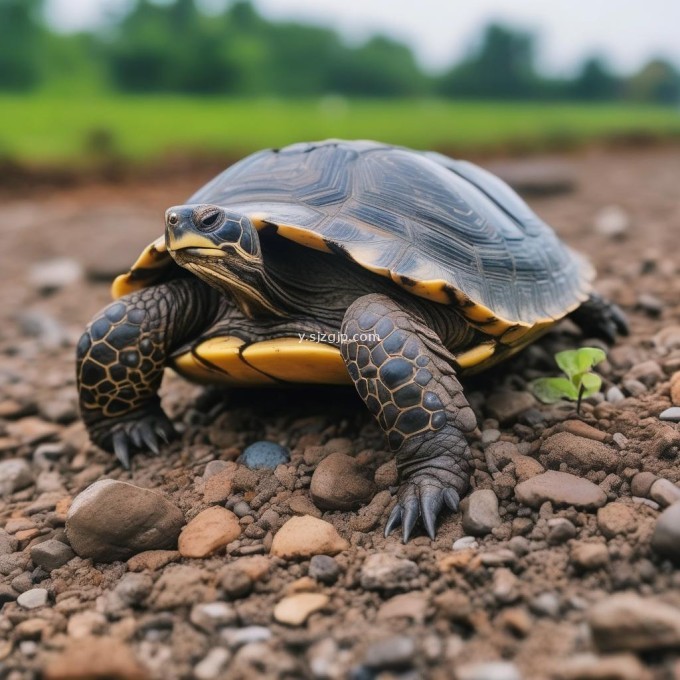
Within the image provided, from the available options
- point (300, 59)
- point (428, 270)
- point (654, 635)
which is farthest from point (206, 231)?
point (300, 59)

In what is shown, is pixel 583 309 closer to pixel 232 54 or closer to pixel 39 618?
pixel 39 618

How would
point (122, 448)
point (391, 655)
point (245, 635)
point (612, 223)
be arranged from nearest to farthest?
point (391, 655)
point (245, 635)
point (122, 448)
point (612, 223)

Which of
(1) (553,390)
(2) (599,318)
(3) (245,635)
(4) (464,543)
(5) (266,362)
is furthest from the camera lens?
(2) (599,318)

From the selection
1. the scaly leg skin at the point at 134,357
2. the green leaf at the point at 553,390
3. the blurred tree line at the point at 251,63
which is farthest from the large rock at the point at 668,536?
the blurred tree line at the point at 251,63

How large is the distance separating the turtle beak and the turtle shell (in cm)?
24

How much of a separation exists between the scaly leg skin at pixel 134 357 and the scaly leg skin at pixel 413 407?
36.6 inches

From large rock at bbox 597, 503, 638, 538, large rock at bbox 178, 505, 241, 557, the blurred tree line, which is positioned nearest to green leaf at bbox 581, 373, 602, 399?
large rock at bbox 597, 503, 638, 538

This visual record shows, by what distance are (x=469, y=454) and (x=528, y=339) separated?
1039 millimetres

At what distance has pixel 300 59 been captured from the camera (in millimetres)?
28219

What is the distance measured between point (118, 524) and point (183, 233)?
1.09m

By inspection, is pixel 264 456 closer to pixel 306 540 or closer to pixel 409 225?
pixel 306 540

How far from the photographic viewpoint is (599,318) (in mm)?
3975

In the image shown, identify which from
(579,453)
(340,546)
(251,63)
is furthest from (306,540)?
(251,63)

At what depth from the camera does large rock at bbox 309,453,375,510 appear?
2.56 m
